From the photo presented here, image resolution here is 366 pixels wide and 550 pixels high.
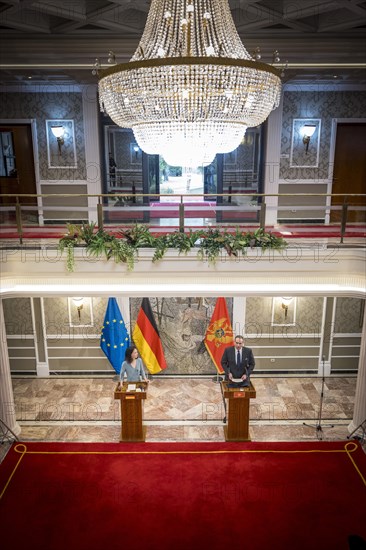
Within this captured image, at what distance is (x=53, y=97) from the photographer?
1016 centimetres

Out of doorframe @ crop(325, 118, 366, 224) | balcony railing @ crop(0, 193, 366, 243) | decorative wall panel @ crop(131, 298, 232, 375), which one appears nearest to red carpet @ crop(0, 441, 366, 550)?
decorative wall panel @ crop(131, 298, 232, 375)

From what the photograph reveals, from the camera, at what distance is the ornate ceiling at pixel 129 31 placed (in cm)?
666

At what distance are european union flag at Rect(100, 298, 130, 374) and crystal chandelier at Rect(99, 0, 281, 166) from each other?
22.8 feet

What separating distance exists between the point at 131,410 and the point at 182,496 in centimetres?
182

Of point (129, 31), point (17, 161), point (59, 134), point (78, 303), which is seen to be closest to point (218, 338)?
point (78, 303)

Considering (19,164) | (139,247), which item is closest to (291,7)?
(139,247)

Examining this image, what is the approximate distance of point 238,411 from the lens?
26.4 ft

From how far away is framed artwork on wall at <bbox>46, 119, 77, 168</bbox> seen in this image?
33.5ft

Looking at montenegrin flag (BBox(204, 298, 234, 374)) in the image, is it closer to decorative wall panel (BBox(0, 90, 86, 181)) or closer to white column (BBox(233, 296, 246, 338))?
white column (BBox(233, 296, 246, 338))

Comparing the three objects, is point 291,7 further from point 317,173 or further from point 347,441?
point 347,441

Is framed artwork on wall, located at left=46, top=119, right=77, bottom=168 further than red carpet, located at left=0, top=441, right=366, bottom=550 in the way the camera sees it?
Yes

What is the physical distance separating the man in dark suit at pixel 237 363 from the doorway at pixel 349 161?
407 cm

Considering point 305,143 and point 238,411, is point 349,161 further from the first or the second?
point 238,411

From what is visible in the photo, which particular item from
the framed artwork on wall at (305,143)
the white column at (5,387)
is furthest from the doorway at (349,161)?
the white column at (5,387)
